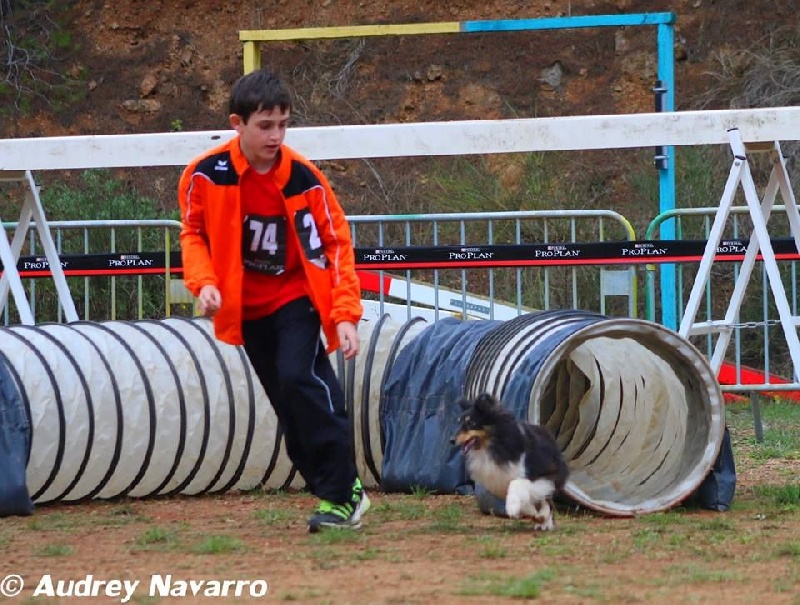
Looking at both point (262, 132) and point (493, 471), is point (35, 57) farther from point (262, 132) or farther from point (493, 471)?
point (493, 471)

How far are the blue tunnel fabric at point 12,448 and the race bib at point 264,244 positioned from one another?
1988 millimetres

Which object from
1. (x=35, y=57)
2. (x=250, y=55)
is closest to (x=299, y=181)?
(x=250, y=55)

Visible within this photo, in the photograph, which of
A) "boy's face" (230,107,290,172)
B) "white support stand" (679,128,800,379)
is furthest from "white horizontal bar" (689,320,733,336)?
"boy's face" (230,107,290,172)

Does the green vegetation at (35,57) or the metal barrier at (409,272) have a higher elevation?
the green vegetation at (35,57)

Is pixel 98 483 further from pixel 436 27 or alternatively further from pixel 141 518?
pixel 436 27

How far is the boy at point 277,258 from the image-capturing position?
538 cm

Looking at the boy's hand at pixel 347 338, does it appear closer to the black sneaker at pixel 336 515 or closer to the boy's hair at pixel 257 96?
the black sneaker at pixel 336 515

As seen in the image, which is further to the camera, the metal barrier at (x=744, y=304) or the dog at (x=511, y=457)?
the metal barrier at (x=744, y=304)

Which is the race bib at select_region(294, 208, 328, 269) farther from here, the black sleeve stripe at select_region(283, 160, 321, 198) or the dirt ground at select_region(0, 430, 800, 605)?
the dirt ground at select_region(0, 430, 800, 605)

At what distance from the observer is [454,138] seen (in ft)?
24.9

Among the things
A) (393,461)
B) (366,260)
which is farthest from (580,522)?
(366,260)

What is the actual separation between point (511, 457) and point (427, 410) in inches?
65.0

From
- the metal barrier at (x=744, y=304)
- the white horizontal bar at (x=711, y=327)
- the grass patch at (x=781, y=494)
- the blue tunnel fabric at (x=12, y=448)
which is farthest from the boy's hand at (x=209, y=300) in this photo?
the metal barrier at (x=744, y=304)

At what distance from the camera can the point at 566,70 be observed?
18.0 metres
